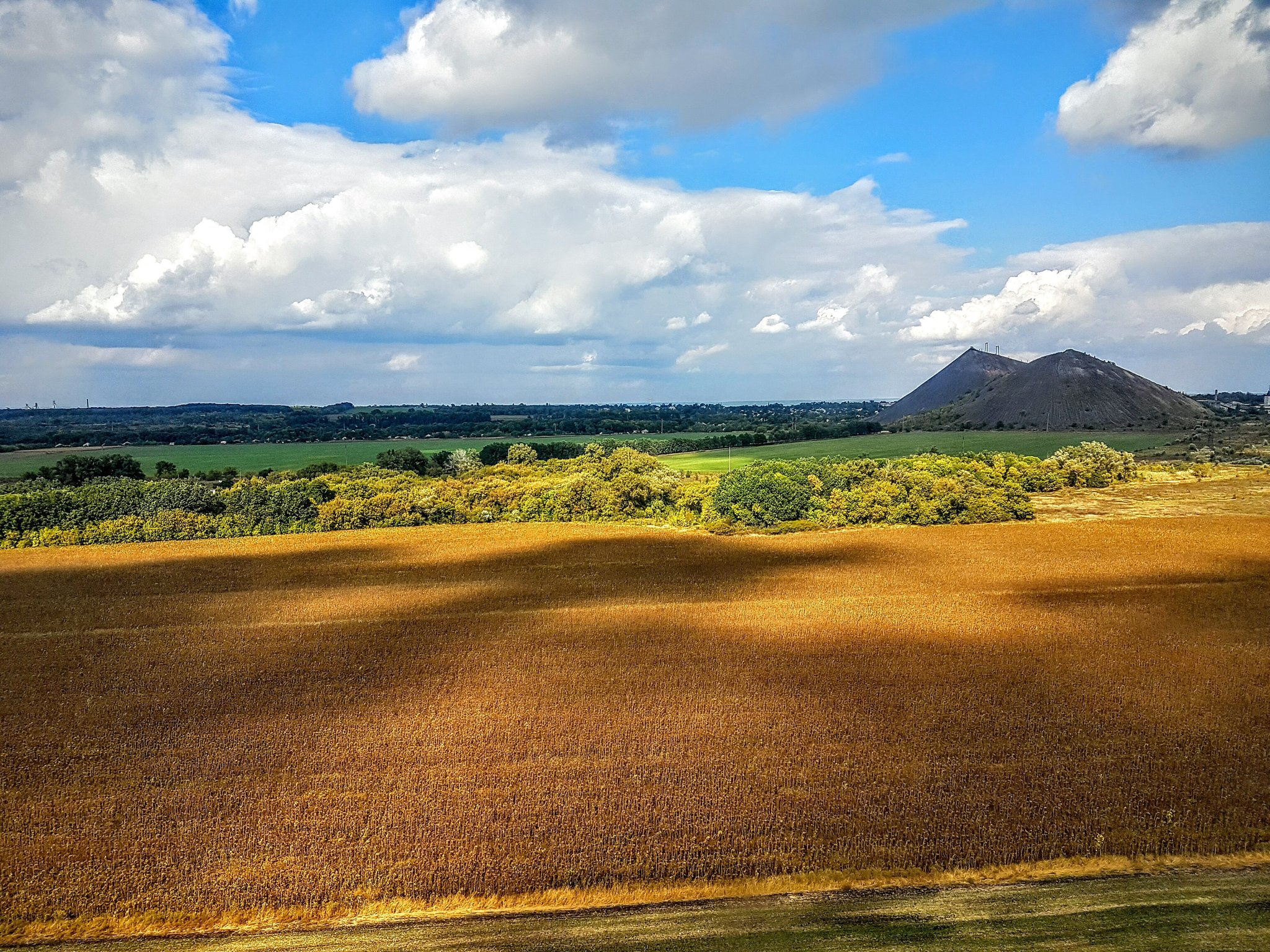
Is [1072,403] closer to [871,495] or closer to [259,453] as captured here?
[871,495]

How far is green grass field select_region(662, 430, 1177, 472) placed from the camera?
9638cm

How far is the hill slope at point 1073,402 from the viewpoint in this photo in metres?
130

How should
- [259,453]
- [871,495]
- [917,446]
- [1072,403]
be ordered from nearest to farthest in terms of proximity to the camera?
[871,495] → [917,446] → [259,453] → [1072,403]

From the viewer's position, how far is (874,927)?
1102cm

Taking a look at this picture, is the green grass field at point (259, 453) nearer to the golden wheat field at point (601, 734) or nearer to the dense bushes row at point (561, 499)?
the dense bushes row at point (561, 499)

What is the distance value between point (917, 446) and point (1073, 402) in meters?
47.7

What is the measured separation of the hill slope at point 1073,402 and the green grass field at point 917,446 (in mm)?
10335

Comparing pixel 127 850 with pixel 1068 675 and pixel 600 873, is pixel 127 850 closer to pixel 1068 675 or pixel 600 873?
pixel 600 873

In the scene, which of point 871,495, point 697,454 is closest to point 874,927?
point 871,495

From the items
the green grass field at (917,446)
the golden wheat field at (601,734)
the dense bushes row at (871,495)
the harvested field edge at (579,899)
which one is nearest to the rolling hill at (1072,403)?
the green grass field at (917,446)

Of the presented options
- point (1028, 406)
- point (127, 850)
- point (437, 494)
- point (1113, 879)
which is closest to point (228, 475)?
point (437, 494)

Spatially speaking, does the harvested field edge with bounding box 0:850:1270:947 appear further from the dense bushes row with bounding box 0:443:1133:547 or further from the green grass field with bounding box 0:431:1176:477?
the green grass field with bounding box 0:431:1176:477

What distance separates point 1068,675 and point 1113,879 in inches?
379

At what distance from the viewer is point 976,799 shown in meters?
14.2
